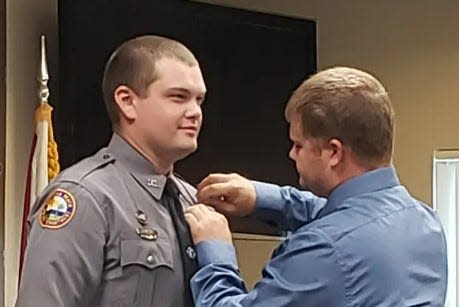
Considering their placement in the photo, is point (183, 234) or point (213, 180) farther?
point (213, 180)

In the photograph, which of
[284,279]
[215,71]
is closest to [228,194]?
[284,279]

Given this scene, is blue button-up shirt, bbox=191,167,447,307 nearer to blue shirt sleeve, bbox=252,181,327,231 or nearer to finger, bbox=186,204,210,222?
finger, bbox=186,204,210,222

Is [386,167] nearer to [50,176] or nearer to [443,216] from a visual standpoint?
[50,176]

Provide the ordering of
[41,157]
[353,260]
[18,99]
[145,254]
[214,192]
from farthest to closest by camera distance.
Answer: [18,99], [41,157], [214,192], [145,254], [353,260]

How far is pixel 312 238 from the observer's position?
196 cm

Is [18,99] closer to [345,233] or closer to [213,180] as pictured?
[213,180]

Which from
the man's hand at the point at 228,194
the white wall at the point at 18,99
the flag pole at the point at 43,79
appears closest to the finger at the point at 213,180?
the man's hand at the point at 228,194

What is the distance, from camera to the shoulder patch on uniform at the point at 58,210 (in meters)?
2.01

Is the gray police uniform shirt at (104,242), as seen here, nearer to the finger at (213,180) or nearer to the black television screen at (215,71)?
the finger at (213,180)

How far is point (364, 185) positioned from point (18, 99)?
2.13 m

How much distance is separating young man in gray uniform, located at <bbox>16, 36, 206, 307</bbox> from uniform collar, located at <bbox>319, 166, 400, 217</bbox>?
31 cm

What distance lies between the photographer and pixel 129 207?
82.0 inches

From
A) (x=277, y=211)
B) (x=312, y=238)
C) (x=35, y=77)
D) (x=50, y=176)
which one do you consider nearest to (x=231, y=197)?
(x=277, y=211)

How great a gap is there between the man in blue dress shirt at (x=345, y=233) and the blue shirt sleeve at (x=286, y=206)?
0.78ft
